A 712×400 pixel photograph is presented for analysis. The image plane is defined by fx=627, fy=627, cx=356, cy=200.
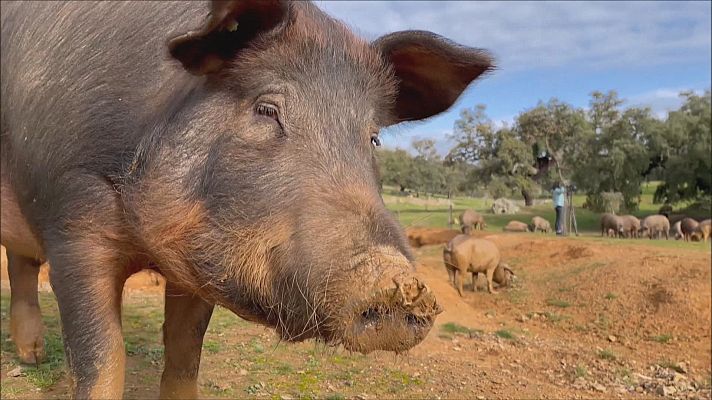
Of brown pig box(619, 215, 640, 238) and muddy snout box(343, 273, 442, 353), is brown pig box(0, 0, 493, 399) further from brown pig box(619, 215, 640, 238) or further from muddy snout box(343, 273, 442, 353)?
brown pig box(619, 215, 640, 238)

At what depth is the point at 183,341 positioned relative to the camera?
452 centimetres

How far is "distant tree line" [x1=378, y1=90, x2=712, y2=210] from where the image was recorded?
35219mm

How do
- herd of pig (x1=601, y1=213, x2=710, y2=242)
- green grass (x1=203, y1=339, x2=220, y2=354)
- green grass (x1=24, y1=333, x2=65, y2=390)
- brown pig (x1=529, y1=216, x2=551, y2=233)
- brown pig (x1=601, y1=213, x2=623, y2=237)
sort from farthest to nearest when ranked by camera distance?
1. brown pig (x1=529, y1=216, x2=551, y2=233)
2. brown pig (x1=601, y1=213, x2=623, y2=237)
3. herd of pig (x1=601, y1=213, x2=710, y2=242)
4. green grass (x1=203, y1=339, x2=220, y2=354)
5. green grass (x1=24, y1=333, x2=65, y2=390)

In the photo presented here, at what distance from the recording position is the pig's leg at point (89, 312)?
338cm

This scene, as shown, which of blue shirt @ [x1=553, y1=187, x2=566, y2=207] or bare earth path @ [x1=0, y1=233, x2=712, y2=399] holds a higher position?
blue shirt @ [x1=553, y1=187, x2=566, y2=207]

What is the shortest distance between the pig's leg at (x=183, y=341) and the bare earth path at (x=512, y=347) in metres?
0.53

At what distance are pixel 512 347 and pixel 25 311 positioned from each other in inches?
256

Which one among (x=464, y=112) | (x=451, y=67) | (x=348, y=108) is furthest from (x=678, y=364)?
(x=464, y=112)

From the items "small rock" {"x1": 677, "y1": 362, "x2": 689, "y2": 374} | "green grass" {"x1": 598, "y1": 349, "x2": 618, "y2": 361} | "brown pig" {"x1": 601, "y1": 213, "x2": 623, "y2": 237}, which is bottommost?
"small rock" {"x1": 677, "y1": 362, "x2": 689, "y2": 374}

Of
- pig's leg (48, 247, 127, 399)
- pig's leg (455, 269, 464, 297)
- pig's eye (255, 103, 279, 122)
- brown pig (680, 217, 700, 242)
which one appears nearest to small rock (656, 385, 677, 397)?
pig's leg (48, 247, 127, 399)

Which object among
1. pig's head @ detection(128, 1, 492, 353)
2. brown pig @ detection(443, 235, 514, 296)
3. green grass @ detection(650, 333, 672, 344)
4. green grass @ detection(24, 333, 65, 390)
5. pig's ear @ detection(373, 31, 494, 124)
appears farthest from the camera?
brown pig @ detection(443, 235, 514, 296)

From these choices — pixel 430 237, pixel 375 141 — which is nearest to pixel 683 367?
pixel 375 141

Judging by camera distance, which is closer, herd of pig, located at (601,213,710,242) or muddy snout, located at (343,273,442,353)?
muddy snout, located at (343,273,442,353)

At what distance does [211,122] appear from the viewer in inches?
113
